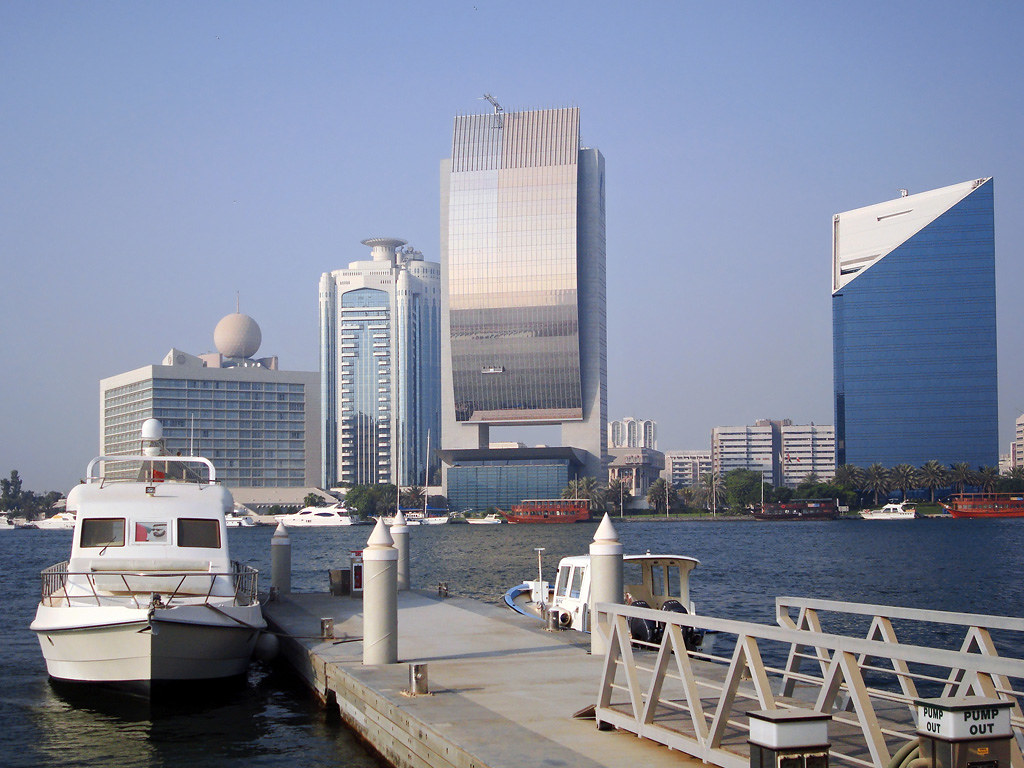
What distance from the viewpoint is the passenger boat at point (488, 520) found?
158875 mm

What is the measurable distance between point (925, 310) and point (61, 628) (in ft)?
613

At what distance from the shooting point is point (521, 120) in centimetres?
17088

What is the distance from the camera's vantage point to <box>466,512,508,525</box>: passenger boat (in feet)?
521

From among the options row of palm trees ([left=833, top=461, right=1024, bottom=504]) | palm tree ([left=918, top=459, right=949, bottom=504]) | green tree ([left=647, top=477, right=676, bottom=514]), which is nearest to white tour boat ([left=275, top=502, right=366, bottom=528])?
green tree ([left=647, top=477, right=676, bottom=514])

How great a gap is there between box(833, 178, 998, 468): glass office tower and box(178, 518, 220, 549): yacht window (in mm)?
182053

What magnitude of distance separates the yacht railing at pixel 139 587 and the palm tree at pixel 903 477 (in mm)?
164323

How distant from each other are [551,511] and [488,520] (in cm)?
1006

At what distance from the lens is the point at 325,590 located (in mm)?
41375

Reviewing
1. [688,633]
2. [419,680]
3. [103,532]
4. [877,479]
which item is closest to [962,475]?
[877,479]

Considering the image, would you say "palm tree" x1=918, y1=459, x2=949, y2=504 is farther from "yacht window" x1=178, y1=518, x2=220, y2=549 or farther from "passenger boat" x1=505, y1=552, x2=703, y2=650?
→ "yacht window" x1=178, y1=518, x2=220, y2=549

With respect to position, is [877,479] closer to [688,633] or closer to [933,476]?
[933,476]

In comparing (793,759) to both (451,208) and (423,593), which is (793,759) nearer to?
(423,593)

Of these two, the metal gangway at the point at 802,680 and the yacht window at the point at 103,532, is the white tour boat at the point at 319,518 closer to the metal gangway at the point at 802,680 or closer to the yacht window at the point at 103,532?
the yacht window at the point at 103,532

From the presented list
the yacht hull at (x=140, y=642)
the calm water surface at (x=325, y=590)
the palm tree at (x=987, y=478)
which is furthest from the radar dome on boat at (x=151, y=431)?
the palm tree at (x=987, y=478)
